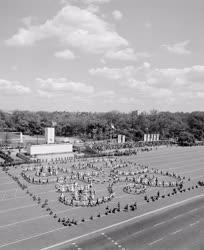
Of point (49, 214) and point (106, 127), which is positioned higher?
point (106, 127)

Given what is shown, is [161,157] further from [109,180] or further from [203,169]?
[109,180]

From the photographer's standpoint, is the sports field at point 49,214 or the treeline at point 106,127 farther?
the treeline at point 106,127

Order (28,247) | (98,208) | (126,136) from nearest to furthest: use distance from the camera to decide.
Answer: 1. (28,247)
2. (98,208)
3. (126,136)

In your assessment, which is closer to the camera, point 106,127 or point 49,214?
point 49,214

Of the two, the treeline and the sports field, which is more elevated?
the treeline

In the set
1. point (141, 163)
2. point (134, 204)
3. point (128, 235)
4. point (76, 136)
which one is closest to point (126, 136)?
point (76, 136)

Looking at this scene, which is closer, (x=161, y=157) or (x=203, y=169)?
(x=203, y=169)

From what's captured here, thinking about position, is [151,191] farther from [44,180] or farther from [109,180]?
[44,180]

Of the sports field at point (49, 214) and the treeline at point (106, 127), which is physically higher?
the treeline at point (106, 127)

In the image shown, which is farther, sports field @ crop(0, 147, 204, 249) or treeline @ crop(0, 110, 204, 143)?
treeline @ crop(0, 110, 204, 143)

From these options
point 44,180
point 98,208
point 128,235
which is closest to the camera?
point 128,235
